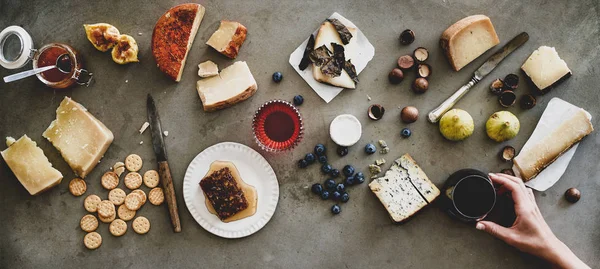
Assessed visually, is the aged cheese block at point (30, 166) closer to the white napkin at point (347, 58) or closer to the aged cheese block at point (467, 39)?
the white napkin at point (347, 58)

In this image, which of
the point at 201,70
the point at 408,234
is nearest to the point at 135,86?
the point at 201,70

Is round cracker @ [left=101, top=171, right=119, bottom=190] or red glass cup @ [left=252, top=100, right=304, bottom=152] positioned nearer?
red glass cup @ [left=252, top=100, right=304, bottom=152]

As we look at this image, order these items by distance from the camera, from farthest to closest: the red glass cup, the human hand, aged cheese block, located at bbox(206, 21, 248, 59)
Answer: aged cheese block, located at bbox(206, 21, 248, 59), the red glass cup, the human hand

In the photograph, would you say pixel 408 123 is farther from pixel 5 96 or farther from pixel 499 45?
pixel 5 96

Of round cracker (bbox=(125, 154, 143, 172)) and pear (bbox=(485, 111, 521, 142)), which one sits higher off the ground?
pear (bbox=(485, 111, 521, 142))

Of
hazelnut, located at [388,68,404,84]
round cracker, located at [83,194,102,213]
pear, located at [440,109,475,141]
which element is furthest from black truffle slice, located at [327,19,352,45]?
round cracker, located at [83,194,102,213]

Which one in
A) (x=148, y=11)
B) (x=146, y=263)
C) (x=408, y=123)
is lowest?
(x=146, y=263)

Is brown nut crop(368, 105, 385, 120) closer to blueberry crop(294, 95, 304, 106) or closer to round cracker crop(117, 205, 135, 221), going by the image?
blueberry crop(294, 95, 304, 106)
